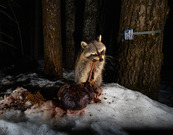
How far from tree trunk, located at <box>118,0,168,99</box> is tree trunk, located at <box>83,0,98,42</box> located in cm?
208

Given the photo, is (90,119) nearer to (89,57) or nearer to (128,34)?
(89,57)

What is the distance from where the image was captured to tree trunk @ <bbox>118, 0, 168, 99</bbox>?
99.3 inches

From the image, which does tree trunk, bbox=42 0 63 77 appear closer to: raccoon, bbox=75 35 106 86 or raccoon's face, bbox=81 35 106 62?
raccoon, bbox=75 35 106 86

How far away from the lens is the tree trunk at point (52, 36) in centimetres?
345

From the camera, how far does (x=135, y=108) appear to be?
195cm

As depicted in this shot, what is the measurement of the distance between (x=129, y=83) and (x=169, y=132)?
1.42m

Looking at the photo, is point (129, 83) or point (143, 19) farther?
point (129, 83)

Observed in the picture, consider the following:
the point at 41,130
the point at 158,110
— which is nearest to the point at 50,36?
the point at 41,130

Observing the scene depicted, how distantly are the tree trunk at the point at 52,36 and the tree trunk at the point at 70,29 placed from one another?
1.75m

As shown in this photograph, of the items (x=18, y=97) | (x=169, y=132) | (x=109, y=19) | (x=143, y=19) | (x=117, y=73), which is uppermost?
(x=109, y=19)

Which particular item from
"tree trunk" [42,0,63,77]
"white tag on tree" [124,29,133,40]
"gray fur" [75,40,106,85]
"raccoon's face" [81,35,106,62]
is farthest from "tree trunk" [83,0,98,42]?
"raccoon's face" [81,35,106,62]

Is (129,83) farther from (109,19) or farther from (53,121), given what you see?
(109,19)

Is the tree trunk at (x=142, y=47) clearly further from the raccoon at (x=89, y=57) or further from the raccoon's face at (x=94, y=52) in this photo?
the raccoon's face at (x=94, y=52)

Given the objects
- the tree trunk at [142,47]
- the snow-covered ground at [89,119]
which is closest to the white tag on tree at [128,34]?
the tree trunk at [142,47]
